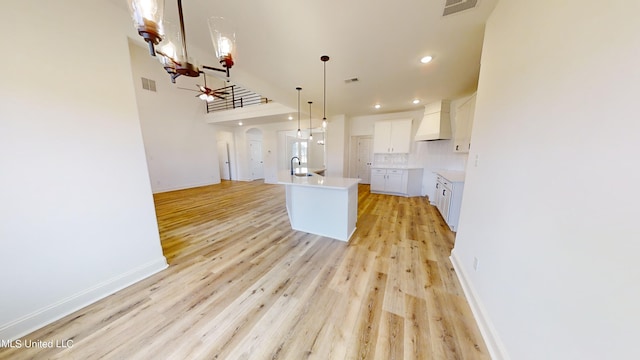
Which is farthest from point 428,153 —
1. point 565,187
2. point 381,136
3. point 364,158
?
point 565,187

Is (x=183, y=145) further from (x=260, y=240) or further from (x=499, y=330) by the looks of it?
(x=499, y=330)

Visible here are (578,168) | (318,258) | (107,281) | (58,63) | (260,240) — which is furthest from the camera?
(260,240)

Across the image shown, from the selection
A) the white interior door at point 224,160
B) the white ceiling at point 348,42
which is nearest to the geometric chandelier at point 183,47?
the white ceiling at point 348,42

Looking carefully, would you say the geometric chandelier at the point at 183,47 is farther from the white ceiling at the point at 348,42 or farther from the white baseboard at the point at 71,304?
the white baseboard at the point at 71,304

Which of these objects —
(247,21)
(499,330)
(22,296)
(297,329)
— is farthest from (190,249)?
(499,330)

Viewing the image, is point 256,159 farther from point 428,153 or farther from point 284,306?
point 284,306

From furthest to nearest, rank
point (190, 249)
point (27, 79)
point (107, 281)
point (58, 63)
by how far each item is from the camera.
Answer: point (190, 249) < point (107, 281) < point (58, 63) < point (27, 79)

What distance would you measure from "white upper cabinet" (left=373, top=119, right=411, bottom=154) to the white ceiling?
1.77 meters

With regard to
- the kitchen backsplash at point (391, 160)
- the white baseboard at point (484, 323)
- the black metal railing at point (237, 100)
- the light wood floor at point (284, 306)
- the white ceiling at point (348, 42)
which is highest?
the black metal railing at point (237, 100)

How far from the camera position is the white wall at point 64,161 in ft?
4.39

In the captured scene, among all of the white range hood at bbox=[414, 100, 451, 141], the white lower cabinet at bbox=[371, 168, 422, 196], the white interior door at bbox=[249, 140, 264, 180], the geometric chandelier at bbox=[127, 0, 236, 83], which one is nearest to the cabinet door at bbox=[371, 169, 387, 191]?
the white lower cabinet at bbox=[371, 168, 422, 196]

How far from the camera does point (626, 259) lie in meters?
0.61

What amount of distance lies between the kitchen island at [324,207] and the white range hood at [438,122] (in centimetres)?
306

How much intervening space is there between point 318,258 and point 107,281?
209 centimetres
